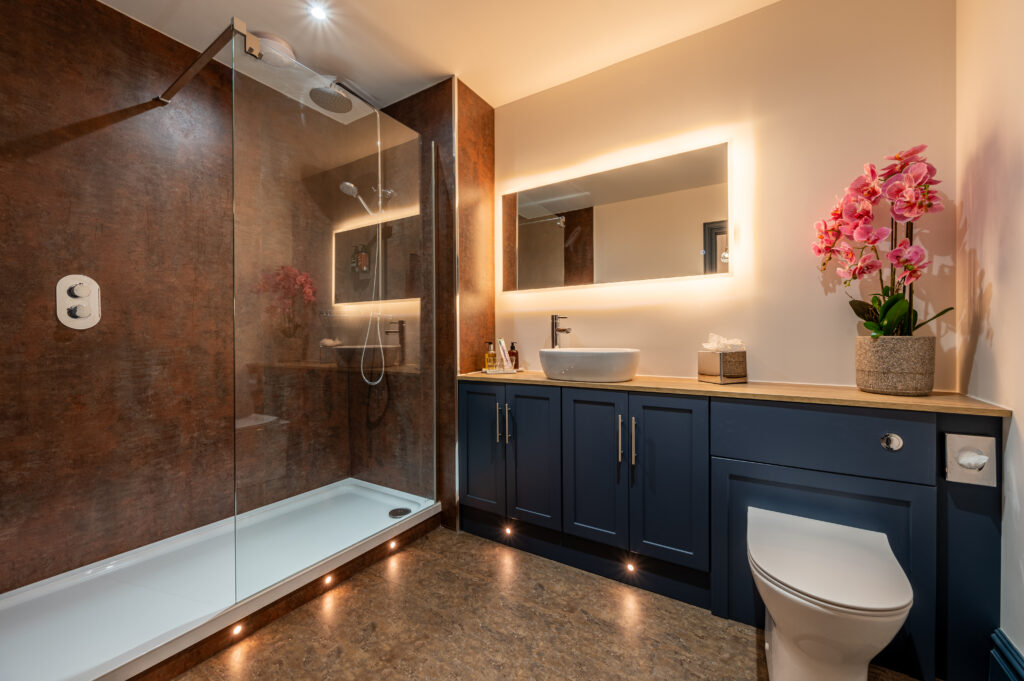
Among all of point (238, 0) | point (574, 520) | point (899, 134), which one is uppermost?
point (238, 0)

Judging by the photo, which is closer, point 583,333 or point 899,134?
point 899,134

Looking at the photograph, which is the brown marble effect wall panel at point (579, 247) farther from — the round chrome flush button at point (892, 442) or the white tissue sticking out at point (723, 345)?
the round chrome flush button at point (892, 442)

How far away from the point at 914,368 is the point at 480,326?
1986 mm

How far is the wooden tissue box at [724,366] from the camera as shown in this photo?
1.81 metres

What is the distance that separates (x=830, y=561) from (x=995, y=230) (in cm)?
117

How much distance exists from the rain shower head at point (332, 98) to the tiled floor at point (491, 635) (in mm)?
2263

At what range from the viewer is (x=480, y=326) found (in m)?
2.58

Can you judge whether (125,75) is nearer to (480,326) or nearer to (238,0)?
(238,0)

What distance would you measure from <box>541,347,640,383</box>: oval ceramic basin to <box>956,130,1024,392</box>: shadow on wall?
1.16 m

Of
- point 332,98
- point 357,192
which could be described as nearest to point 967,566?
point 357,192

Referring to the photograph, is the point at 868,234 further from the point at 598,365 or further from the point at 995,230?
the point at 598,365

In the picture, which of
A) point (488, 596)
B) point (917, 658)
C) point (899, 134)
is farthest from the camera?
point (488, 596)

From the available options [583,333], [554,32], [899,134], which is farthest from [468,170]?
[899,134]

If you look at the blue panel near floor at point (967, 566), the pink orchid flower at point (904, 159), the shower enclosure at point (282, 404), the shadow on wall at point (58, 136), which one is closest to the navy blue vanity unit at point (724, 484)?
the blue panel near floor at point (967, 566)
